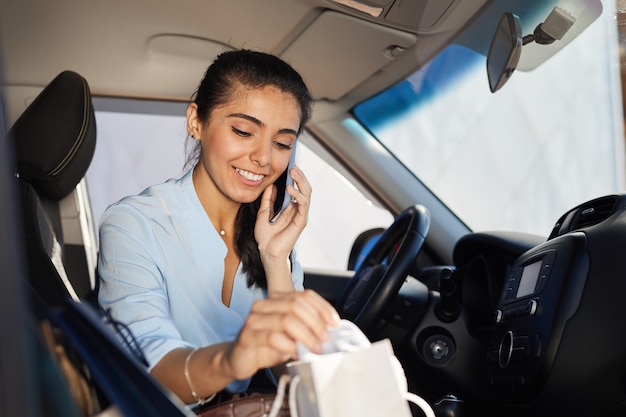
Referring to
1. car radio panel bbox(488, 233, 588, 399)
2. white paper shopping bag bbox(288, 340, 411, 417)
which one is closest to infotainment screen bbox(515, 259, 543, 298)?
car radio panel bbox(488, 233, 588, 399)

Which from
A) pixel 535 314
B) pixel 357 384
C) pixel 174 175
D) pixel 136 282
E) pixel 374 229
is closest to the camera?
pixel 357 384

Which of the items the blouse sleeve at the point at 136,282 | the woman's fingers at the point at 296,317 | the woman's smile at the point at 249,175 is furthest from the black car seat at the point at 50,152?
the woman's fingers at the point at 296,317

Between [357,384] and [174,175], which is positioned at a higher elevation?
[174,175]

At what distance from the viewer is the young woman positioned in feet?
3.99

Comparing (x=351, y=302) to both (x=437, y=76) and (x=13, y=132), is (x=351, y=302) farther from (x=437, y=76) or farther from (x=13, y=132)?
(x=13, y=132)

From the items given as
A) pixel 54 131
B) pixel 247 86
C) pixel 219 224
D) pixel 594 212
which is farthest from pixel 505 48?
pixel 54 131

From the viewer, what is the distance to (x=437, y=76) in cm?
200

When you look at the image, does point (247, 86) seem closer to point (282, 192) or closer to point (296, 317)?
point (282, 192)

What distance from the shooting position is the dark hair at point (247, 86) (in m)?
1.44

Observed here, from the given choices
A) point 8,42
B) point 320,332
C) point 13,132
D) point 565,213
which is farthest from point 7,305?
point 8,42

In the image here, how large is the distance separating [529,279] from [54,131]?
0.91m

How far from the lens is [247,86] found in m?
1.43

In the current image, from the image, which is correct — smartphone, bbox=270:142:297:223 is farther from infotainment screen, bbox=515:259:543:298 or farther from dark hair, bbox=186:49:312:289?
infotainment screen, bbox=515:259:543:298

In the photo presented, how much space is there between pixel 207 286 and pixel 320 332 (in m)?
0.65
